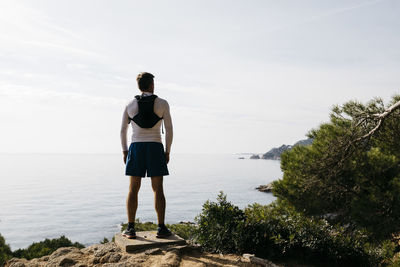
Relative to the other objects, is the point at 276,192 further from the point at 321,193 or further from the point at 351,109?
the point at 351,109

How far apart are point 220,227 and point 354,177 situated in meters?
6.81

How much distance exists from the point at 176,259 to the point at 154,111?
6.99 ft

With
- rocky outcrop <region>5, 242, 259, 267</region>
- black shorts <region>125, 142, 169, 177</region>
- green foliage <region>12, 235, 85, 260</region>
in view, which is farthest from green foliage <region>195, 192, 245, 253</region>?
green foliage <region>12, 235, 85, 260</region>

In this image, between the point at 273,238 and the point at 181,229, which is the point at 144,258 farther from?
the point at 181,229

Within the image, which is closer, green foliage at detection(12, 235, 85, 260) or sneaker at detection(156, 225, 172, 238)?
sneaker at detection(156, 225, 172, 238)

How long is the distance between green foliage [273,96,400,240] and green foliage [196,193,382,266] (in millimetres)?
4600

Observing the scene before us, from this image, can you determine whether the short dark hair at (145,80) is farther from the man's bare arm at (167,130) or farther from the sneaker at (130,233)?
the sneaker at (130,233)

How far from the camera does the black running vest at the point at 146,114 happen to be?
5.07 metres

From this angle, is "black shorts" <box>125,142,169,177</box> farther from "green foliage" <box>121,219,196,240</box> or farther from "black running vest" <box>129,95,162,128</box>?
"green foliage" <box>121,219,196,240</box>

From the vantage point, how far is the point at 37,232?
37906mm

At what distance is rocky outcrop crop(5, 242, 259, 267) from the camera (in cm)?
451

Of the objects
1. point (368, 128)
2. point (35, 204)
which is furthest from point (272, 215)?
point (35, 204)

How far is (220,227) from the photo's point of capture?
211 inches

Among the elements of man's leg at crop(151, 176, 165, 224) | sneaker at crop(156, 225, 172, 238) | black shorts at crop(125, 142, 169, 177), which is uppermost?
black shorts at crop(125, 142, 169, 177)
